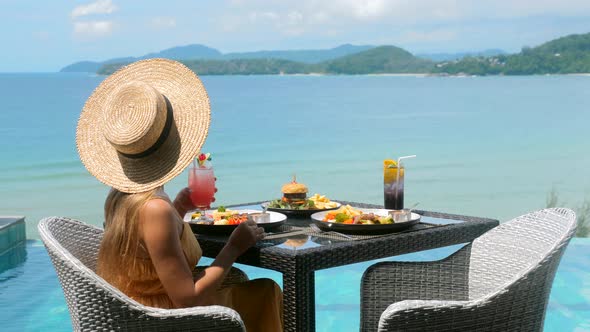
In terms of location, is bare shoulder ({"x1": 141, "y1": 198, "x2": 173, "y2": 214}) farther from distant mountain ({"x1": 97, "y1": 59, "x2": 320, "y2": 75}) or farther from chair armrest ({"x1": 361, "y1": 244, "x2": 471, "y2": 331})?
distant mountain ({"x1": 97, "y1": 59, "x2": 320, "y2": 75})

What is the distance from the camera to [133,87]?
204 cm

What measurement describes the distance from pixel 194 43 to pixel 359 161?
2690cm

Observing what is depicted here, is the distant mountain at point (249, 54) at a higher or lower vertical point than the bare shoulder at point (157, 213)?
higher

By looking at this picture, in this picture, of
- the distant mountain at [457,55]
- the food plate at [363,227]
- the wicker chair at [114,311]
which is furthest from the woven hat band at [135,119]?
the distant mountain at [457,55]

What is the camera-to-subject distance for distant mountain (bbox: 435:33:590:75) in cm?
3036

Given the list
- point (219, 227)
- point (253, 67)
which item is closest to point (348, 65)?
point (253, 67)

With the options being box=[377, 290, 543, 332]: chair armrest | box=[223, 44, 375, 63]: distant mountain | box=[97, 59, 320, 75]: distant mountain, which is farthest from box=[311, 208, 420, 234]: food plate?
box=[223, 44, 375, 63]: distant mountain

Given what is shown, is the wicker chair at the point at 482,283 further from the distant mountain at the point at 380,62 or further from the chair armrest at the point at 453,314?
the distant mountain at the point at 380,62

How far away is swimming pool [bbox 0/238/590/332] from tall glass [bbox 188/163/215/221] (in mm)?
2602

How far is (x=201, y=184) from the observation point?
2.34 meters

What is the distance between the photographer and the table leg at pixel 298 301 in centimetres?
201

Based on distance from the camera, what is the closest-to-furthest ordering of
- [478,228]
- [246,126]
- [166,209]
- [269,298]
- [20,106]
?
[166,209] → [269,298] → [478,228] → [246,126] → [20,106]

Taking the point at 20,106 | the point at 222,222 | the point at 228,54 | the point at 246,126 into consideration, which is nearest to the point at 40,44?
the point at 20,106

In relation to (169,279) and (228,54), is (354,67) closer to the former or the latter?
(228,54)
